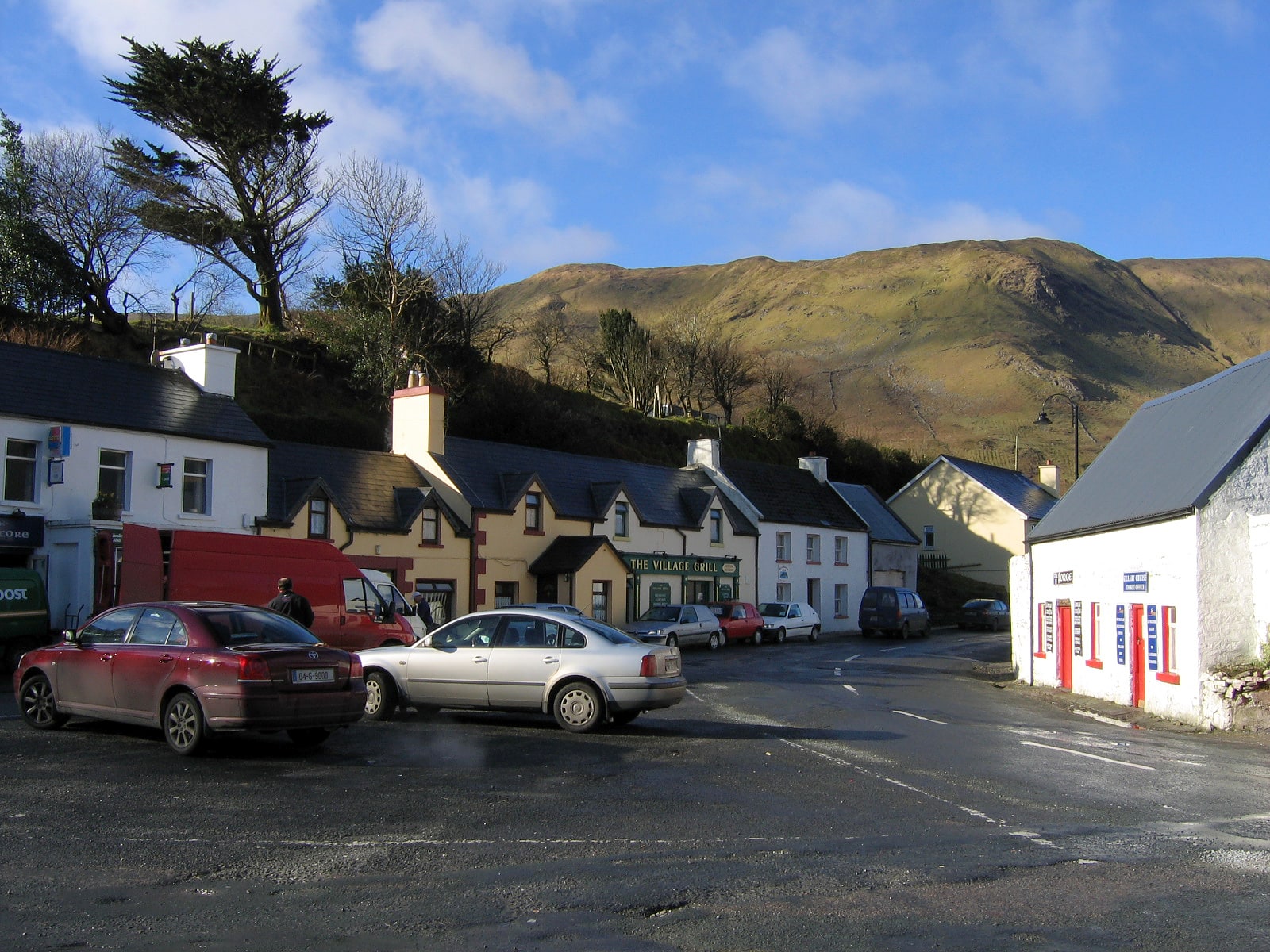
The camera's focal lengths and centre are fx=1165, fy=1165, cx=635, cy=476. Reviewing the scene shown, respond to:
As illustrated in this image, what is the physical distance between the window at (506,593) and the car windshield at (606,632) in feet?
78.6

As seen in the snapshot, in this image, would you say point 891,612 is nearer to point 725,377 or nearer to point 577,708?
point 577,708

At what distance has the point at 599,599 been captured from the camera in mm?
40375

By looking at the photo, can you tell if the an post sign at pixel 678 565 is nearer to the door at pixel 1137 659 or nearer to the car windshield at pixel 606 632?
the door at pixel 1137 659

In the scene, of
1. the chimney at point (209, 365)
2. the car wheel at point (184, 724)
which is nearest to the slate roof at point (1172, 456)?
the car wheel at point (184, 724)

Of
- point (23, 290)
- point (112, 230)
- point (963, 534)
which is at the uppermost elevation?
point (112, 230)

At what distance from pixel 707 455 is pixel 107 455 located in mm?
27604

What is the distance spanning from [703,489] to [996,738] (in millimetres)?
32101

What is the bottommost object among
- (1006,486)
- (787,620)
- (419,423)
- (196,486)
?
(787,620)

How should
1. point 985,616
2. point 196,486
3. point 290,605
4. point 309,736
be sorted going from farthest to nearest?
1. point 985,616
2. point 196,486
3. point 290,605
4. point 309,736

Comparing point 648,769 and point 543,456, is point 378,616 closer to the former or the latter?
point 648,769

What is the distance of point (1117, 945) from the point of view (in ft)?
20.0

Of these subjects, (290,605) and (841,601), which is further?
(841,601)

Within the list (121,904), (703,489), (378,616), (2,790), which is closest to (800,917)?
(121,904)

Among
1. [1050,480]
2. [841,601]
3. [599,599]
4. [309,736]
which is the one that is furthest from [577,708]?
[1050,480]
